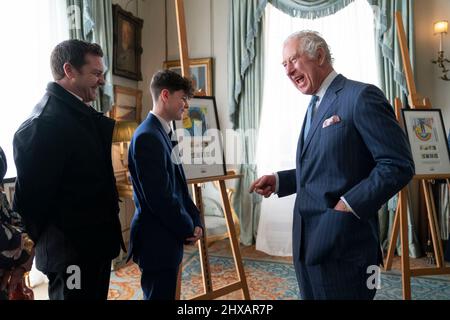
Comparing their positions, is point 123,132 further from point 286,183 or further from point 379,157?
point 379,157

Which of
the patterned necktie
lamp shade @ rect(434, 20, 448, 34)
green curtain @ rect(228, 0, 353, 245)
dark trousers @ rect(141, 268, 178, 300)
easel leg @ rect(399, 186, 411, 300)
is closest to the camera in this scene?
the patterned necktie

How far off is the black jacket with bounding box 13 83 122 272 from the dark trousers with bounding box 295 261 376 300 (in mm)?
Answer: 841

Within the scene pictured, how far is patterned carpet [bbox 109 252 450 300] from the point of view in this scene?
2910mm

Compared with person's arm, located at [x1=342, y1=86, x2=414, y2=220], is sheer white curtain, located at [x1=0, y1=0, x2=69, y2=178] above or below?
above

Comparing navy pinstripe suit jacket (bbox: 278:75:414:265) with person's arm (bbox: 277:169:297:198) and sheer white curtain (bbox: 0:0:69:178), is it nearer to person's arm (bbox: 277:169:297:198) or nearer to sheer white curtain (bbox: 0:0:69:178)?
person's arm (bbox: 277:169:297:198)

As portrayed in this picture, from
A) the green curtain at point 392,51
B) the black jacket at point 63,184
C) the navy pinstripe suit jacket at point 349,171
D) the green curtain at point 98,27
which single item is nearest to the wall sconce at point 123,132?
the green curtain at point 98,27

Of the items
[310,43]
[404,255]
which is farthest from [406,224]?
[310,43]

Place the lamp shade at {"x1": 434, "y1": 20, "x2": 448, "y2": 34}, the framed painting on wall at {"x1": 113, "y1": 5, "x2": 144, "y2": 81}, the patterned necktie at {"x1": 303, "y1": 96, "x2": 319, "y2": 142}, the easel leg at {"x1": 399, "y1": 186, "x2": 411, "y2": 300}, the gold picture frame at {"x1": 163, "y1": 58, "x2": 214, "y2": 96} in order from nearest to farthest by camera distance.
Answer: the patterned necktie at {"x1": 303, "y1": 96, "x2": 319, "y2": 142}, the easel leg at {"x1": 399, "y1": 186, "x2": 411, "y2": 300}, the lamp shade at {"x1": 434, "y1": 20, "x2": 448, "y2": 34}, the framed painting on wall at {"x1": 113, "y1": 5, "x2": 144, "y2": 81}, the gold picture frame at {"x1": 163, "y1": 58, "x2": 214, "y2": 96}

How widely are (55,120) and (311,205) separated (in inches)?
40.9

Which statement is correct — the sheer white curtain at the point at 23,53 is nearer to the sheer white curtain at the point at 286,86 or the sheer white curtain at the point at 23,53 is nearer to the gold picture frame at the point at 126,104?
the gold picture frame at the point at 126,104

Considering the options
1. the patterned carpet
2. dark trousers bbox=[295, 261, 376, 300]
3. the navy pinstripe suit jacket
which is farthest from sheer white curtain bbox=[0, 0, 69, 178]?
dark trousers bbox=[295, 261, 376, 300]

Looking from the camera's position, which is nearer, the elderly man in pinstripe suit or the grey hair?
the elderly man in pinstripe suit

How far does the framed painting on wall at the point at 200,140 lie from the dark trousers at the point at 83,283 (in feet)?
2.85
